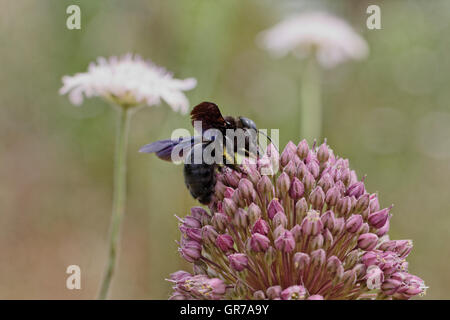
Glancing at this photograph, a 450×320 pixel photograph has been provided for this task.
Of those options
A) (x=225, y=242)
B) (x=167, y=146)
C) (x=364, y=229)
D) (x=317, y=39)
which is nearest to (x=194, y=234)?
(x=225, y=242)

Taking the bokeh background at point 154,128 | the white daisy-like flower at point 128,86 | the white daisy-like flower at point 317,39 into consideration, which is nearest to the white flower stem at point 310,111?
the white daisy-like flower at point 317,39

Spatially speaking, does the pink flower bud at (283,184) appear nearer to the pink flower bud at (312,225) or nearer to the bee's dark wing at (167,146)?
the pink flower bud at (312,225)

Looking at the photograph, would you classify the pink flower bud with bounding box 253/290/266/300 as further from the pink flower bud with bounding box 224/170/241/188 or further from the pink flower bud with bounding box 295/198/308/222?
the pink flower bud with bounding box 224/170/241/188

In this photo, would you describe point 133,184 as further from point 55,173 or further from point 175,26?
point 175,26

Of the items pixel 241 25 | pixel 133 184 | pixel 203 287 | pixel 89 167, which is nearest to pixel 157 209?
pixel 133 184

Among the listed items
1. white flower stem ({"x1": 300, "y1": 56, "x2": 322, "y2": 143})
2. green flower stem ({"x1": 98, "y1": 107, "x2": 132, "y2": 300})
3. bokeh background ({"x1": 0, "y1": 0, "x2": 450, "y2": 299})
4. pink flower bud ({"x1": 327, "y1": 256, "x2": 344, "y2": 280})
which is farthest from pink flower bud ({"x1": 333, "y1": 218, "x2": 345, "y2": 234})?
bokeh background ({"x1": 0, "y1": 0, "x2": 450, "y2": 299})

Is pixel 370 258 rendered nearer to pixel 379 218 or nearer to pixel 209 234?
pixel 379 218
